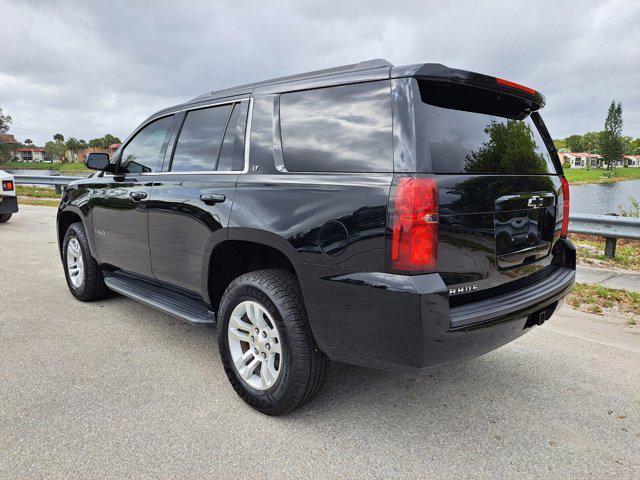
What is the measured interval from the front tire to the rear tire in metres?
2.35

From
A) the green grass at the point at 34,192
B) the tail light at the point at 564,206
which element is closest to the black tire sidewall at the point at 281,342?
the tail light at the point at 564,206

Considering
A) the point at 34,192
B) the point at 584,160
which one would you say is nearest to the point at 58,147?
the point at 34,192

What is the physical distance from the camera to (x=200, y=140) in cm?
340

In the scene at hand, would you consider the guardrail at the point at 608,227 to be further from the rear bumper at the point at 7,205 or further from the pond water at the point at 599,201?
the rear bumper at the point at 7,205

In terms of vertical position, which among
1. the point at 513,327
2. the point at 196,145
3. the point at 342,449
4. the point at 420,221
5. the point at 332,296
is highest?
the point at 196,145

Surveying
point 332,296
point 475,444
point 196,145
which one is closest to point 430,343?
point 332,296

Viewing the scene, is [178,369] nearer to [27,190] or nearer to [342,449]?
[342,449]

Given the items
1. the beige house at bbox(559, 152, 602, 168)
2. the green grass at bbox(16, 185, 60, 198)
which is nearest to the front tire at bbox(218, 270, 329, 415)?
the green grass at bbox(16, 185, 60, 198)

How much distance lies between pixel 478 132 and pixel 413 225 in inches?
31.1

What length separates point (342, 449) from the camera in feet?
7.86

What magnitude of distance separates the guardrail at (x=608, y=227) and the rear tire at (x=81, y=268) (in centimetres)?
637

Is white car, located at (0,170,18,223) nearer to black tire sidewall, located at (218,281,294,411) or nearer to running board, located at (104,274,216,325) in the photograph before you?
running board, located at (104,274,216,325)

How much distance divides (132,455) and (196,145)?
207 centimetres

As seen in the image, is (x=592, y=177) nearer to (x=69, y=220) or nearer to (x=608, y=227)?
(x=608, y=227)
